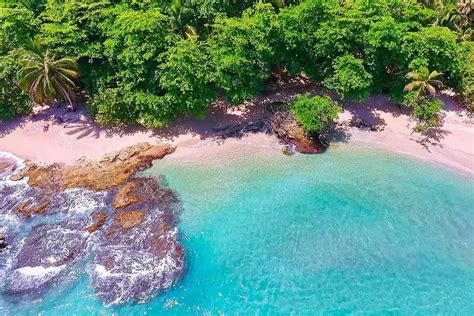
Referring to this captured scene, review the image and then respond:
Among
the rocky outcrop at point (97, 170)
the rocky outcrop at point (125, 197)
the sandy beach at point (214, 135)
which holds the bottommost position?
the rocky outcrop at point (125, 197)

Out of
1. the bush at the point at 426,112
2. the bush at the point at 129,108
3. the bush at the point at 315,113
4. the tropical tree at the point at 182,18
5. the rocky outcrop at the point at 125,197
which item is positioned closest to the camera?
the rocky outcrop at the point at 125,197

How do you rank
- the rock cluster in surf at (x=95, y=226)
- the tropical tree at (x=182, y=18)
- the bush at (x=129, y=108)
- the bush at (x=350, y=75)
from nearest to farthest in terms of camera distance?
the rock cluster in surf at (x=95, y=226)
the bush at (x=350, y=75)
the bush at (x=129, y=108)
the tropical tree at (x=182, y=18)

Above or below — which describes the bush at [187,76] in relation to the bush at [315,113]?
above

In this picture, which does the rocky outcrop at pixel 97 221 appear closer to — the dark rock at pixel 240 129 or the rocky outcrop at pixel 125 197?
the rocky outcrop at pixel 125 197

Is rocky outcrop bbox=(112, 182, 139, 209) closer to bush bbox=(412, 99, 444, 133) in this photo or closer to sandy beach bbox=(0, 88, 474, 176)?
sandy beach bbox=(0, 88, 474, 176)

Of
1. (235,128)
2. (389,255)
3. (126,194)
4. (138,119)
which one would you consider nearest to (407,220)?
(389,255)

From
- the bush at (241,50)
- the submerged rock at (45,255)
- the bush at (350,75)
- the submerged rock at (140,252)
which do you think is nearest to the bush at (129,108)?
the bush at (241,50)

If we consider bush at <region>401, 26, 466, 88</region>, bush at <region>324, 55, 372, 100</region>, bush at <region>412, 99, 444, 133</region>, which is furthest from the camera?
bush at <region>412, 99, 444, 133</region>

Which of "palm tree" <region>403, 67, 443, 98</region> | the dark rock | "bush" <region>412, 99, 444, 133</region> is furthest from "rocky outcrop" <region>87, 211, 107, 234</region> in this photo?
"bush" <region>412, 99, 444, 133</region>
